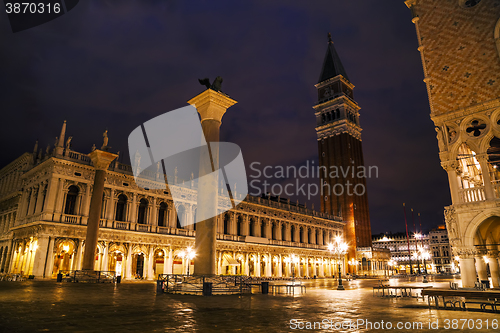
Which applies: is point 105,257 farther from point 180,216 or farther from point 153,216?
point 180,216

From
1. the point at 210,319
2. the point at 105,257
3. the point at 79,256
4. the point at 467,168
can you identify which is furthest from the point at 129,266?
the point at 467,168

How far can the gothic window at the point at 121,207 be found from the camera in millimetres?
35344

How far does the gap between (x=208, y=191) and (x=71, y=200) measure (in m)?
21.8

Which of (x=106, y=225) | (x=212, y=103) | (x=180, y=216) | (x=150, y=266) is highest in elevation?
(x=212, y=103)

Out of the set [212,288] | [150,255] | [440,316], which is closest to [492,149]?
[440,316]

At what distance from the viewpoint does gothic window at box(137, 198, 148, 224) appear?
37044 millimetres

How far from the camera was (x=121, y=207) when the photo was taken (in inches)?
1409

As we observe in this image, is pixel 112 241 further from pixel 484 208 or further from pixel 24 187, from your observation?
pixel 484 208

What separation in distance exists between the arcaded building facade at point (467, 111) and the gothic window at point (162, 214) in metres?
29.4

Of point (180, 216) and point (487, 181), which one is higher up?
point (180, 216)

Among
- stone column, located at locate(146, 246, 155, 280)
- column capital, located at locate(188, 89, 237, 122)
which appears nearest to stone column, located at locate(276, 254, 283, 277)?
stone column, located at locate(146, 246, 155, 280)

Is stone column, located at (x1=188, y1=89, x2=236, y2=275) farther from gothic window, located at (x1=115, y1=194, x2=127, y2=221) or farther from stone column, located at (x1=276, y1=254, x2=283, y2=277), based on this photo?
stone column, located at (x1=276, y1=254, x2=283, y2=277)

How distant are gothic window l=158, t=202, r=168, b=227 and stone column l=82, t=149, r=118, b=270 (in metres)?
14.3

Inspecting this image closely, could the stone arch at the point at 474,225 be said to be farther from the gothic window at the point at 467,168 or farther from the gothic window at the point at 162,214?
the gothic window at the point at 162,214
